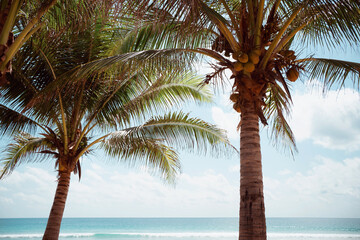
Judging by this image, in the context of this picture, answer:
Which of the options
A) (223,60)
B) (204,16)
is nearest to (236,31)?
(223,60)

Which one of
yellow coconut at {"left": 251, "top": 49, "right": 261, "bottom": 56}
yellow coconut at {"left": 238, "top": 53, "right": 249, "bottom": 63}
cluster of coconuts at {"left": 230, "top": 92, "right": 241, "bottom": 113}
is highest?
yellow coconut at {"left": 251, "top": 49, "right": 261, "bottom": 56}

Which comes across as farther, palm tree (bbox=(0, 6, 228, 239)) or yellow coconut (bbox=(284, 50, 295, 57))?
palm tree (bbox=(0, 6, 228, 239))

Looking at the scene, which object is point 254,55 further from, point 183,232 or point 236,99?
point 183,232

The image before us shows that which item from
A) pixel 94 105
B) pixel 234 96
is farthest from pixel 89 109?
pixel 234 96

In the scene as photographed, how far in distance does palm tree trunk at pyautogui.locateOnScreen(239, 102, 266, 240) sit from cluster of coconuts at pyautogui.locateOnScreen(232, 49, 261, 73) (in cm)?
48

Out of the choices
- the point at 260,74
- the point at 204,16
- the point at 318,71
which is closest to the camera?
the point at 204,16

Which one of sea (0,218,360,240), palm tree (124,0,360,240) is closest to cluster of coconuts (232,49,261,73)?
palm tree (124,0,360,240)

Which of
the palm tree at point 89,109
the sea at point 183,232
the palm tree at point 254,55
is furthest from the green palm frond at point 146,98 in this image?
the sea at point 183,232

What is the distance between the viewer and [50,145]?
754cm

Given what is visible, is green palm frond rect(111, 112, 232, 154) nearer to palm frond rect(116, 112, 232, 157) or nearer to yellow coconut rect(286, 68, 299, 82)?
palm frond rect(116, 112, 232, 157)

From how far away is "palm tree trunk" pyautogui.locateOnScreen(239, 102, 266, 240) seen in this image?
148 inches

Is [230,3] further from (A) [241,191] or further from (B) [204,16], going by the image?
(A) [241,191]

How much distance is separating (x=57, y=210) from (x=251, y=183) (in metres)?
4.81

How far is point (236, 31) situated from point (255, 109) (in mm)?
1101
